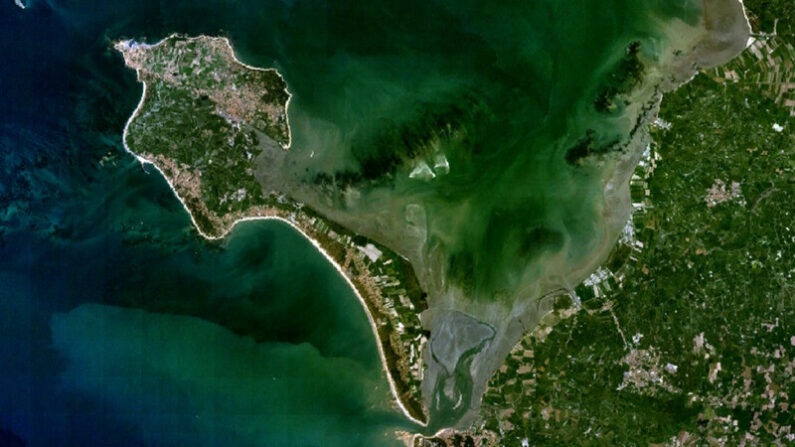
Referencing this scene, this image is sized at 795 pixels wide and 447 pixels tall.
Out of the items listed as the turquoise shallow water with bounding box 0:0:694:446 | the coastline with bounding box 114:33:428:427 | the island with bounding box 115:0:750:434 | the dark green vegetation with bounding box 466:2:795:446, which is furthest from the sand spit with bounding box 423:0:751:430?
the coastline with bounding box 114:33:428:427

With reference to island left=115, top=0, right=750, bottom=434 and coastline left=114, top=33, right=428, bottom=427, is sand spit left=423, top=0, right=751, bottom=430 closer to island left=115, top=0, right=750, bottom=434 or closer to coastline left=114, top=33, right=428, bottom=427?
island left=115, top=0, right=750, bottom=434

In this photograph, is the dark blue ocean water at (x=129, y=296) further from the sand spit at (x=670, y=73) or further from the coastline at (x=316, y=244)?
the sand spit at (x=670, y=73)

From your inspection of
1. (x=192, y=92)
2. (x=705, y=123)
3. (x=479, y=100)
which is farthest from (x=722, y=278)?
(x=192, y=92)

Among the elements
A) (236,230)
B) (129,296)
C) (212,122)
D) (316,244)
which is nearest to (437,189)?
(316,244)

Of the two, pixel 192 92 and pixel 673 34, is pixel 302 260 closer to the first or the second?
pixel 192 92

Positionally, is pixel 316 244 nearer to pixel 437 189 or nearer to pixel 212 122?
pixel 437 189
